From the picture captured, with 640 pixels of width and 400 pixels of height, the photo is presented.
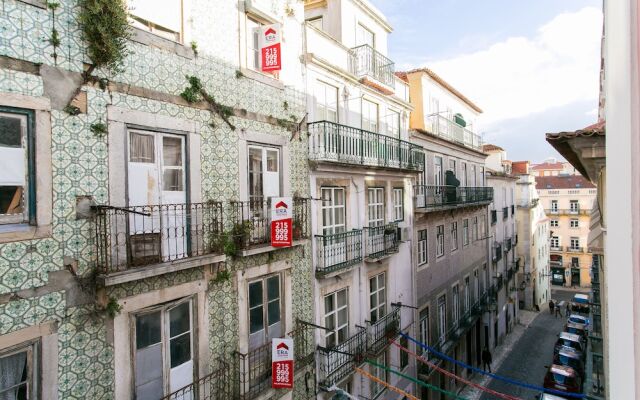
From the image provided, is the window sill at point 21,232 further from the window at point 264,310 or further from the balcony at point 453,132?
the balcony at point 453,132

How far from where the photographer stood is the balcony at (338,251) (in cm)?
1035

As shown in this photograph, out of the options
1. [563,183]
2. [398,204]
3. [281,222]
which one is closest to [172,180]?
[281,222]

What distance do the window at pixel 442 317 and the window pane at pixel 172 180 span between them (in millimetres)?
14781

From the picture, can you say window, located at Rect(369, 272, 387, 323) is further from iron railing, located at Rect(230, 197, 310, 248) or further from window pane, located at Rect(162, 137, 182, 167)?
window pane, located at Rect(162, 137, 182, 167)

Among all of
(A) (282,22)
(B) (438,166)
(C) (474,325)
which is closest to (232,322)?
(A) (282,22)

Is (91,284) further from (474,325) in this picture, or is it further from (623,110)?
(474,325)

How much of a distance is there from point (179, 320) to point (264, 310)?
2222mm

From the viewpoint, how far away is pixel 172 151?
6.98 meters

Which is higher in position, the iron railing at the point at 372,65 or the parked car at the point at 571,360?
the iron railing at the point at 372,65

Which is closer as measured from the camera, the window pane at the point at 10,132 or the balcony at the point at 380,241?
the window pane at the point at 10,132

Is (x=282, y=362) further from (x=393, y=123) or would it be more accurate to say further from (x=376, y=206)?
(x=393, y=123)

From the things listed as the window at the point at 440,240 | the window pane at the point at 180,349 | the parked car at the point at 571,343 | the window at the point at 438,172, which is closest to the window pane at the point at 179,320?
the window pane at the point at 180,349

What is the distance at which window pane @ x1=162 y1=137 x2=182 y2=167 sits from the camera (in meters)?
6.84

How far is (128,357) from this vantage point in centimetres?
609
